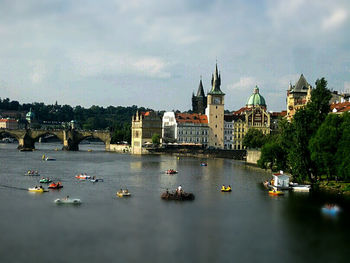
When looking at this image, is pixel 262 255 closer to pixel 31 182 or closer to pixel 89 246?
pixel 89 246

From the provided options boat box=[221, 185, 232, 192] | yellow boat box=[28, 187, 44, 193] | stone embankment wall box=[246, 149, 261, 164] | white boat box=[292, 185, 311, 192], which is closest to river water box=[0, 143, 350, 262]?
yellow boat box=[28, 187, 44, 193]

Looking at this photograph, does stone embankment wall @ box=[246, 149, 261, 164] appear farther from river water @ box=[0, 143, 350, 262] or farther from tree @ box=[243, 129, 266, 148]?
river water @ box=[0, 143, 350, 262]

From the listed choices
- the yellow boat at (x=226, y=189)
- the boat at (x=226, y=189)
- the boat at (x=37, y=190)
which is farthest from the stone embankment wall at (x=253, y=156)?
the boat at (x=37, y=190)

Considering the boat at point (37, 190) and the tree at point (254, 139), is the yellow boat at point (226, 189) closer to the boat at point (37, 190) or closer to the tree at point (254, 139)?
the boat at point (37, 190)

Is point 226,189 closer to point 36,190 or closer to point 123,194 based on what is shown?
point 123,194

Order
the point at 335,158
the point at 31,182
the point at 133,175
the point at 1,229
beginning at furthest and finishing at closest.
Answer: the point at 133,175 < the point at 31,182 < the point at 335,158 < the point at 1,229

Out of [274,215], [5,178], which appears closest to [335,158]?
[274,215]
